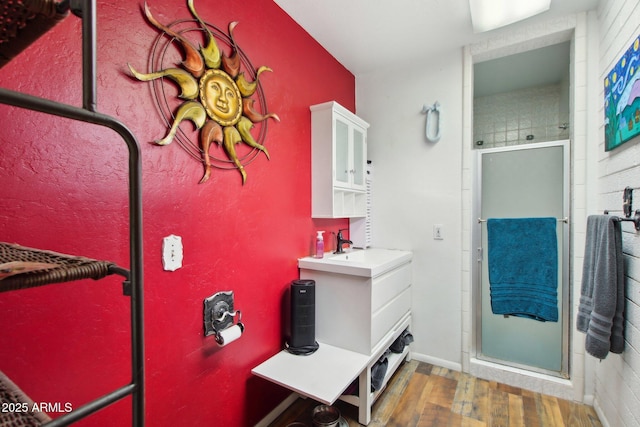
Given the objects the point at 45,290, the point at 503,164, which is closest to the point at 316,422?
the point at 45,290

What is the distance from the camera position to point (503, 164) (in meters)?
2.27

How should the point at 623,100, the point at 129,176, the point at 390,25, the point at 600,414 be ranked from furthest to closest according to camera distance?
1. the point at 390,25
2. the point at 600,414
3. the point at 623,100
4. the point at 129,176

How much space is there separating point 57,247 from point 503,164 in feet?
8.65

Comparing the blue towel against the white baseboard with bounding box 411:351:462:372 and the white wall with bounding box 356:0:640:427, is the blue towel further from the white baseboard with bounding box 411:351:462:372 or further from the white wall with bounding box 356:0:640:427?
the white baseboard with bounding box 411:351:462:372

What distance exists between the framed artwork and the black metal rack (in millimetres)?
1830

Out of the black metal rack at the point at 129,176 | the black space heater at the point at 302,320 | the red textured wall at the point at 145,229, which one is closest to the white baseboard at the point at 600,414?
the black space heater at the point at 302,320

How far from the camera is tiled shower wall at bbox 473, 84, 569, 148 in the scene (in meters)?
2.79

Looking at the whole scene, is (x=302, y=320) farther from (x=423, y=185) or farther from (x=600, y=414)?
(x=600, y=414)

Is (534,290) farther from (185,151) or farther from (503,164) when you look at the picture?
(185,151)

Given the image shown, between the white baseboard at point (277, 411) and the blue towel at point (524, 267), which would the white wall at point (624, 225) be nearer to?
the blue towel at point (524, 267)

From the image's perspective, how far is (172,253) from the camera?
3.99 ft

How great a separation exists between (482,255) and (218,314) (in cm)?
198

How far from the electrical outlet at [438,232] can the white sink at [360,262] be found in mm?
242

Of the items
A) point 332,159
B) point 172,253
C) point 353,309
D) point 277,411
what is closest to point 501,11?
point 332,159
